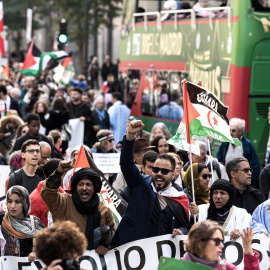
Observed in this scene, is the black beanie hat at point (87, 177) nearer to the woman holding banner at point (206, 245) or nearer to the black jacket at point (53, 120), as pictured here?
the woman holding banner at point (206, 245)

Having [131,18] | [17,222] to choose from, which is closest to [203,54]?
[131,18]

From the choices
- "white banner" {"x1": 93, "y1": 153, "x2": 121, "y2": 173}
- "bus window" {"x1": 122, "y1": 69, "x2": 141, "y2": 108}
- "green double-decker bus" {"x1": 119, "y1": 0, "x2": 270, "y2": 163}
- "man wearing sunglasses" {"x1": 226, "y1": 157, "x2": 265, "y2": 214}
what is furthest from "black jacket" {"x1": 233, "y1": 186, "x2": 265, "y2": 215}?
"bus window" {"x1": 122, "y1": 69, "x2": 141, "y2": 108}

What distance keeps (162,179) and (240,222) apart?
770mm

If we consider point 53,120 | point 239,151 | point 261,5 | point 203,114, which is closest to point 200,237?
point 203,114

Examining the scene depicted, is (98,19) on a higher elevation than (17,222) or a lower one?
higher

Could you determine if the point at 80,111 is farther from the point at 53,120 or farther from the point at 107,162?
the point at 107,162

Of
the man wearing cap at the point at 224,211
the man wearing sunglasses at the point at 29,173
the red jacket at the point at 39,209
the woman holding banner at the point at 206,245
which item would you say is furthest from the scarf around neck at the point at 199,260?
the man wearing sunglasses at the point at 29,173

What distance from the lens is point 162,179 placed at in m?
7.79

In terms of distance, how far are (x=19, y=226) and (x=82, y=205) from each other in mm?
671

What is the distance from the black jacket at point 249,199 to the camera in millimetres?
9195

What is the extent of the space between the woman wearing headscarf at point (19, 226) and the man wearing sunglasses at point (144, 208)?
703mm

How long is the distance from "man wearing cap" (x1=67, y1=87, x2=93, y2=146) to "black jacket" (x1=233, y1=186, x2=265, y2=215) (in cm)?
822

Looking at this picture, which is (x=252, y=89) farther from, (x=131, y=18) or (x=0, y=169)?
(x=131, y=18)

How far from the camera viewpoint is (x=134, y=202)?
743 cm
